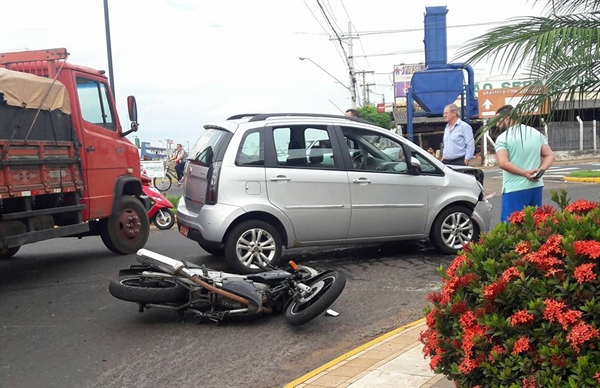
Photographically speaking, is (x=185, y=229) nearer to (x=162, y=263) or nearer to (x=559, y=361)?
(x=162, y=263)

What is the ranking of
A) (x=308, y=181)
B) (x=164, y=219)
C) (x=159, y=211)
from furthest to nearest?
(x=164, y=219), (x=159, y=211), (x=308, y=181)

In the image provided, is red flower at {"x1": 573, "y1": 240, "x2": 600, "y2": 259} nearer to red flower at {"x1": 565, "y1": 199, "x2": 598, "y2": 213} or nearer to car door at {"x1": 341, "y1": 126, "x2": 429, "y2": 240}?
red flower at {"x1": 565, "y1": 199, "x2": 598, "y2": 213}

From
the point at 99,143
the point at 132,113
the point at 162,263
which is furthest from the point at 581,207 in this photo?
the point at 132,113

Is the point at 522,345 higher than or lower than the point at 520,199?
lower

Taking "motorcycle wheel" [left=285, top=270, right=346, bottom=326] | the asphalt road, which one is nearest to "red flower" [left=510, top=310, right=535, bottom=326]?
the asphalt road

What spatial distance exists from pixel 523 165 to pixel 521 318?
3726 mm

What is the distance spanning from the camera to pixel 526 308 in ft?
9.27

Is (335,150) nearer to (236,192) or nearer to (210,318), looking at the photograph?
(236,192)

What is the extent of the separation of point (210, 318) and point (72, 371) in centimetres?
130

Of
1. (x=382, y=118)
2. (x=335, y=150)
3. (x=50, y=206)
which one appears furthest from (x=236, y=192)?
(x=382, y=118)

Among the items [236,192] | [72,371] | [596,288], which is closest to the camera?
[596,288]

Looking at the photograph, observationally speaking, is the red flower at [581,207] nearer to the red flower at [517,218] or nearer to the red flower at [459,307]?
the red flower at [517,218]

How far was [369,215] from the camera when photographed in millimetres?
7867

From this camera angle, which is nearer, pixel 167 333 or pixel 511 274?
pixel 511 274
